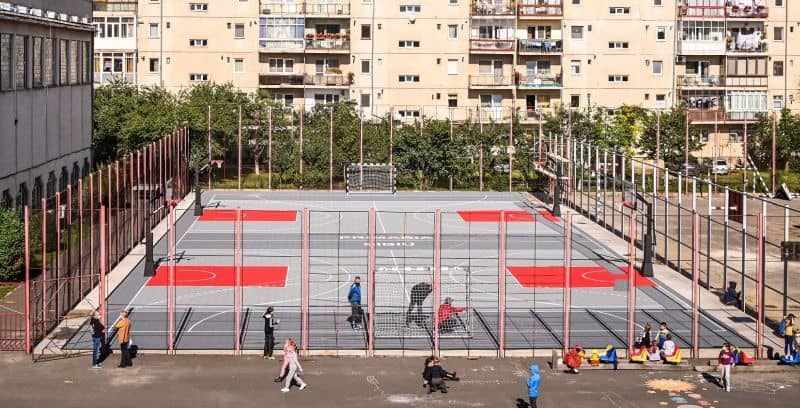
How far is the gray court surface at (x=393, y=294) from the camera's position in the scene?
48125mm

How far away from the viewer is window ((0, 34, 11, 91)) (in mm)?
64438

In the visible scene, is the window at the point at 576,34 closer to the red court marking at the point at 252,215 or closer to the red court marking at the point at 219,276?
the red court marking at the point at 252,215

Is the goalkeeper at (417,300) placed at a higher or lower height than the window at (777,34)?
lower

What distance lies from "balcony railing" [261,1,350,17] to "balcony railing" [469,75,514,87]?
32.6 feet

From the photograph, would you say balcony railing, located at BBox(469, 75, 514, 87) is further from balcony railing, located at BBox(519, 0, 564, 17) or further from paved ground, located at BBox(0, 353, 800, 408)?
paved ground, located at BBox(0, 353, 800, 408)

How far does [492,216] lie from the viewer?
8106cm

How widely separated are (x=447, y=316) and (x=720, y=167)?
5673 centimetres

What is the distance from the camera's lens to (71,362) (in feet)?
143

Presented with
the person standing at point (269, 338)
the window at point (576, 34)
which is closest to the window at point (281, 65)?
the window at point (576, 34)

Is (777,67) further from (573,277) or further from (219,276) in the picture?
(219,276)

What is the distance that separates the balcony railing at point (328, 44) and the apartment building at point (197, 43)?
384 cm

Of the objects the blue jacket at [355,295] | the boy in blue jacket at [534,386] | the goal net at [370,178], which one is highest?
the goal net at [370,178]

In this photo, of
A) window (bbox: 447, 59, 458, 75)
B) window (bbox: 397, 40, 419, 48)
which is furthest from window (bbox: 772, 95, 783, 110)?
window (bbox: 397, 40, 419, 48)

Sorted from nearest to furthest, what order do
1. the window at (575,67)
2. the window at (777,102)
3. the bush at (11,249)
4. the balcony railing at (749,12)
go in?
the bush at (11,249)
the window at (575,67)
the balcony railing at (749,12)
the window at (777,102)
